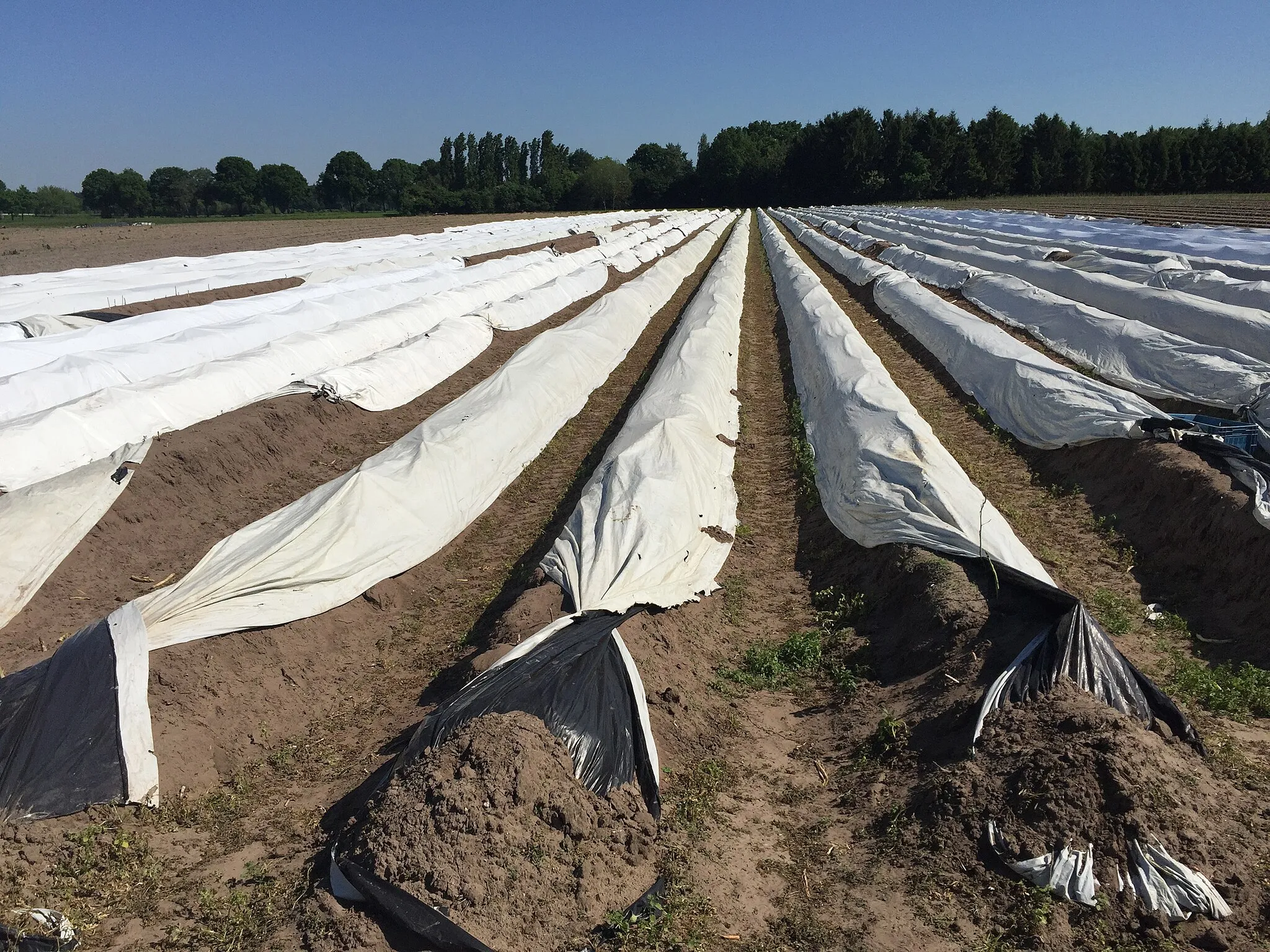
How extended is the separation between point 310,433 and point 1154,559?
31.8 ft

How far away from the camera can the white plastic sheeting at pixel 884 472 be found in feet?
20.5

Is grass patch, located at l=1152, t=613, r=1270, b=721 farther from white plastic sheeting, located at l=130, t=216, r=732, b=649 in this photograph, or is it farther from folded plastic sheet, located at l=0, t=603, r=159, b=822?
folded plastic sheet, located at l=0, t=603, r=159, b=822

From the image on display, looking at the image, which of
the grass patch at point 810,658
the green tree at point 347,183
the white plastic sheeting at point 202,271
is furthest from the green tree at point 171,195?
the grass patch at point 810,658

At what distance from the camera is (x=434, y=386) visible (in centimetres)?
1293

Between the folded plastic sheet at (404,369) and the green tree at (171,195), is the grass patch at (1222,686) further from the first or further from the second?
the green tree at (171,195)

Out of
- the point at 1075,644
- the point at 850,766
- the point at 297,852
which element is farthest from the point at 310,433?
the point at 1075,644

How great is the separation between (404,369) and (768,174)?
269 ft

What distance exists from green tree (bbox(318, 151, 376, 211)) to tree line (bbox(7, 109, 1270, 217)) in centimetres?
21

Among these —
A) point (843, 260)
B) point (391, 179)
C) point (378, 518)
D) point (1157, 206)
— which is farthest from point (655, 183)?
point (378, 518)

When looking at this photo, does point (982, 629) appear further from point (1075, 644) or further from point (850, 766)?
point (850, 766)

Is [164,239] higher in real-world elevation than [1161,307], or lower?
higher

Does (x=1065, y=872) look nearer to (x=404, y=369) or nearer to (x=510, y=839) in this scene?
(x=510, y=839)

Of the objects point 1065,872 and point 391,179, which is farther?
point 391,179

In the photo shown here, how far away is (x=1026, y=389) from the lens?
32.5 feet
